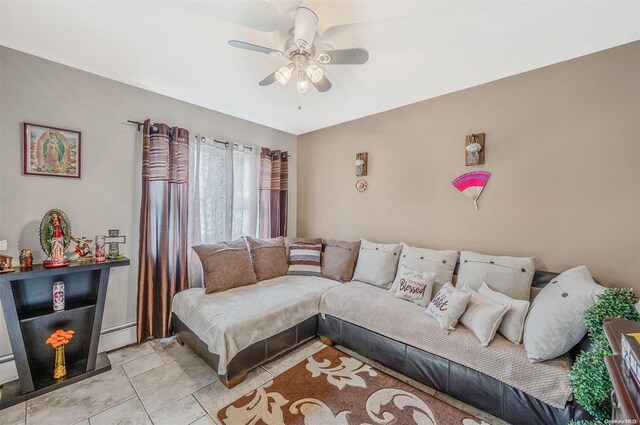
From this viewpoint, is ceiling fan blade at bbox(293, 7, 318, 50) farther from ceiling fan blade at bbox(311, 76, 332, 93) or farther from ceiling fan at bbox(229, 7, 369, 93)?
ceiling fan blade at bbox(311, 76, 332, 93)

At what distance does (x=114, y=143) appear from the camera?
2.46 metres

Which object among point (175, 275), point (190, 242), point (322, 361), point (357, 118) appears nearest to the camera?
point (322, 361)

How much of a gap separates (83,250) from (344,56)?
101 inches

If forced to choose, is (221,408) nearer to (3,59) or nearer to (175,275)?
(175,275)

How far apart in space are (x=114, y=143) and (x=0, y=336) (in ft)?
5.67

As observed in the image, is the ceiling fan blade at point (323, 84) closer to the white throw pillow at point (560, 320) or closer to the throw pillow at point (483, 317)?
the throw pillow at point (483, 317)

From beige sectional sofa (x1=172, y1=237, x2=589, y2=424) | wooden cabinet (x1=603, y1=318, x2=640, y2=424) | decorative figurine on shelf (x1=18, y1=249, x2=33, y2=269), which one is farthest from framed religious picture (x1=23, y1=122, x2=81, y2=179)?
wooden cabinet (x1=603, y1=318, x2=640, y2=424)

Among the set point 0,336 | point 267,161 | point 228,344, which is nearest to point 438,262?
point 228,344

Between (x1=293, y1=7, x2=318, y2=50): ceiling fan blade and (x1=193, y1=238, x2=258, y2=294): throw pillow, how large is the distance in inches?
81.6

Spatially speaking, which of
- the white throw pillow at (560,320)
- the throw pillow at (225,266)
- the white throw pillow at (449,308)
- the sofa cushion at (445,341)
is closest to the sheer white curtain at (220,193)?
the throw pillow at (225,266)

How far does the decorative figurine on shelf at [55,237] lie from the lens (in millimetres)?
1964

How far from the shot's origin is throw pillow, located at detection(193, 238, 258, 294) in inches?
103

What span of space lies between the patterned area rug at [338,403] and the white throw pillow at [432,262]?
0.92 meters

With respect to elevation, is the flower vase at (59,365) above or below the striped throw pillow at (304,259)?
below
